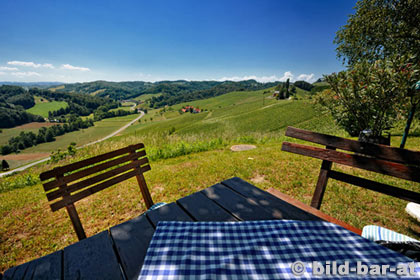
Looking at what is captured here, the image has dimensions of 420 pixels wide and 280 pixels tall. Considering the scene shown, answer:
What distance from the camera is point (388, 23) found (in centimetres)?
772

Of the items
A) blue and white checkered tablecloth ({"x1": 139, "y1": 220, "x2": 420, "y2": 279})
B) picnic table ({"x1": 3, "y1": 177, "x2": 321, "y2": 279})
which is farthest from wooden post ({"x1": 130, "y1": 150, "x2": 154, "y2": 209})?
Result: blue and white checkered tablecloth ({"x1": 139, "y1": 220, "x2": 420, "y2": 279})

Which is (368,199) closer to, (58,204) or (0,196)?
(58,204)

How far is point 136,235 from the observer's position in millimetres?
1467

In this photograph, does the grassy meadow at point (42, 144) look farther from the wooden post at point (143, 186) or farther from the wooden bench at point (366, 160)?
the wooden bench at point (366, 160)

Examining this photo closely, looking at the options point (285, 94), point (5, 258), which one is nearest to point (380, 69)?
point (5, 258)

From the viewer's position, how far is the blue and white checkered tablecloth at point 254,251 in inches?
39.4

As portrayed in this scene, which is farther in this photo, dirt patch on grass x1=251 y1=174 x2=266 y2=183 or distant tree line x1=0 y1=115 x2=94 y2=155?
distant tree line x1=0 y1=115 x2=94 y2=155

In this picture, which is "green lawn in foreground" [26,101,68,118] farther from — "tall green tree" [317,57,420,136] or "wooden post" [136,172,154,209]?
"tall green tree" [317,57,420,136]

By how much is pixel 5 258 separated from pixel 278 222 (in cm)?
432

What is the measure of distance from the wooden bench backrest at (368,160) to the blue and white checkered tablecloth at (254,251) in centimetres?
87

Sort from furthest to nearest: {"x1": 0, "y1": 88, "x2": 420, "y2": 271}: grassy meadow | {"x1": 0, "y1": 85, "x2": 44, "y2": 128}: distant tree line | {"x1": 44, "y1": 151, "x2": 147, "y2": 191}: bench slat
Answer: {"x1": 0, "y1": 85, "x2": 44, "y2": 128}: distant tree line → {"x1": 0, "y1": 88, "x2": 420, "y2": 271}: grassy meadow → {"x1": 44, "y1": 151, "x2": 147, "y2": 191}: bench slat

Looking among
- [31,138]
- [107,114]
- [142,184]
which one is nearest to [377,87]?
[142,184]

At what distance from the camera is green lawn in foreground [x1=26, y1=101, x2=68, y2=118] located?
11786cm

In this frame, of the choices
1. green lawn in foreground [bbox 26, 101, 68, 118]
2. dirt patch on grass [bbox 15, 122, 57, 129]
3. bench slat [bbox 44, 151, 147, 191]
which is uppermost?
bench slat [bbox 44, 151, 147, 191]
